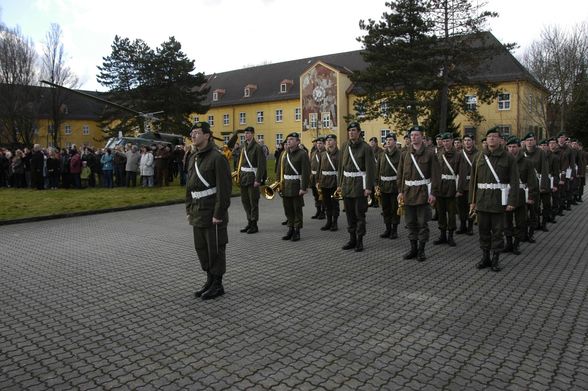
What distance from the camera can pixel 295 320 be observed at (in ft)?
17.4

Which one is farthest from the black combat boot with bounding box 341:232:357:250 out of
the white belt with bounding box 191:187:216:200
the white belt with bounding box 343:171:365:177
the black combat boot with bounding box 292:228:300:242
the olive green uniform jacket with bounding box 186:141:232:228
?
the white belt with bounding box 191:187:216:200

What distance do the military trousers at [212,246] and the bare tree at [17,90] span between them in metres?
43.6

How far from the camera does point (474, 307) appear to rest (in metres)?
5.70

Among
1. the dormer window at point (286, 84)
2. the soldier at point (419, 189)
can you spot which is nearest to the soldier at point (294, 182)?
the soldier at point (419, 189)

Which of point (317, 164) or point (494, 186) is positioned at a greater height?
point (317, 164)

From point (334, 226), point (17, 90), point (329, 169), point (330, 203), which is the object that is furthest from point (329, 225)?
point (17, 90)

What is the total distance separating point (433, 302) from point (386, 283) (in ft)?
3.13

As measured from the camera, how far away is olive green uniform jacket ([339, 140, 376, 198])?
352 inches

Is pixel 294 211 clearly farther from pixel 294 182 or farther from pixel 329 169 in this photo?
pixel 329 169

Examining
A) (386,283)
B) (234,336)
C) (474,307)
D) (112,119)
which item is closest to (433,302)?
(474,307)

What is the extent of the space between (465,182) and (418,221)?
2.69 metres

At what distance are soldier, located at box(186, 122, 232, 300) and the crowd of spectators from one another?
14.4m

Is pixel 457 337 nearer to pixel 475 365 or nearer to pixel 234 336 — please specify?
pixel 475 365

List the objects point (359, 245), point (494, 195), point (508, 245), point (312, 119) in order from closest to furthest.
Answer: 1. point (494, 195)
2. point (508, 245)
3. point (359, 245)
4. point (312, 119)
